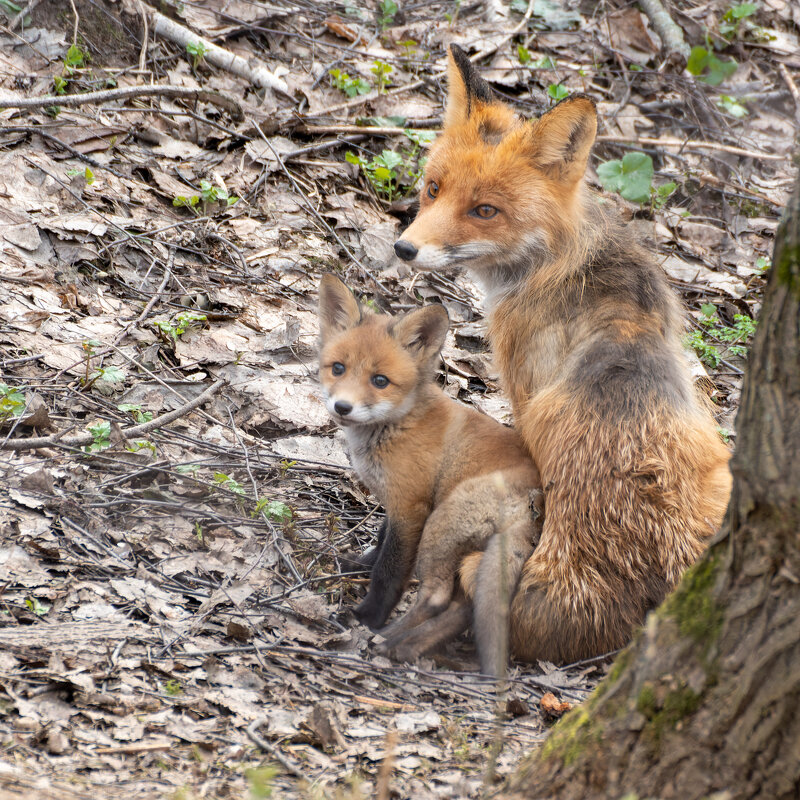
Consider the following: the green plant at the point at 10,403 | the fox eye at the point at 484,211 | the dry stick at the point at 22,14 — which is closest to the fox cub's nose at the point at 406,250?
the fox eye at the point at 484,211

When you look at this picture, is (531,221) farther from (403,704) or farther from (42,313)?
(42,313)

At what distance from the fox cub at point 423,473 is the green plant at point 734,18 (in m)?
8.07

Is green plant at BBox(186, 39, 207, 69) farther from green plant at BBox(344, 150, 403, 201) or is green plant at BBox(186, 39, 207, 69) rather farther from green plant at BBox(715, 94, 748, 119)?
green plant at BBox(715, 94, 748, 119)

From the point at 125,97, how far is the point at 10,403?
3663 millimetres

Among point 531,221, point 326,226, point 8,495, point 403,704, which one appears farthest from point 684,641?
point 326,226

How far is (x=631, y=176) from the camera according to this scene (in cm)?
716

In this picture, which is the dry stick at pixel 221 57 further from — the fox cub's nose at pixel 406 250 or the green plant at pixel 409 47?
the fox cub's nose at pixel 406 250

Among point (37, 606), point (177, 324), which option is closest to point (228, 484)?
point (37, 606)

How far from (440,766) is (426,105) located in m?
7.20

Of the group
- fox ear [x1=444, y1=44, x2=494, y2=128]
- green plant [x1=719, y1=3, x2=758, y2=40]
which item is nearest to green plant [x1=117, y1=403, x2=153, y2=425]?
fox ear [x1=444, y1=44, x2=494, y2=128]

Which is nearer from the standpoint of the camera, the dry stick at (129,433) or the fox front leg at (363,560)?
the dry stick at (129,433)

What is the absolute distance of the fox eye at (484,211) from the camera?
464cm

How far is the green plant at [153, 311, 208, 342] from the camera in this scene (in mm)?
5875

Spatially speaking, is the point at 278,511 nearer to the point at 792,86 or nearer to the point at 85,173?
the point at 85,173
